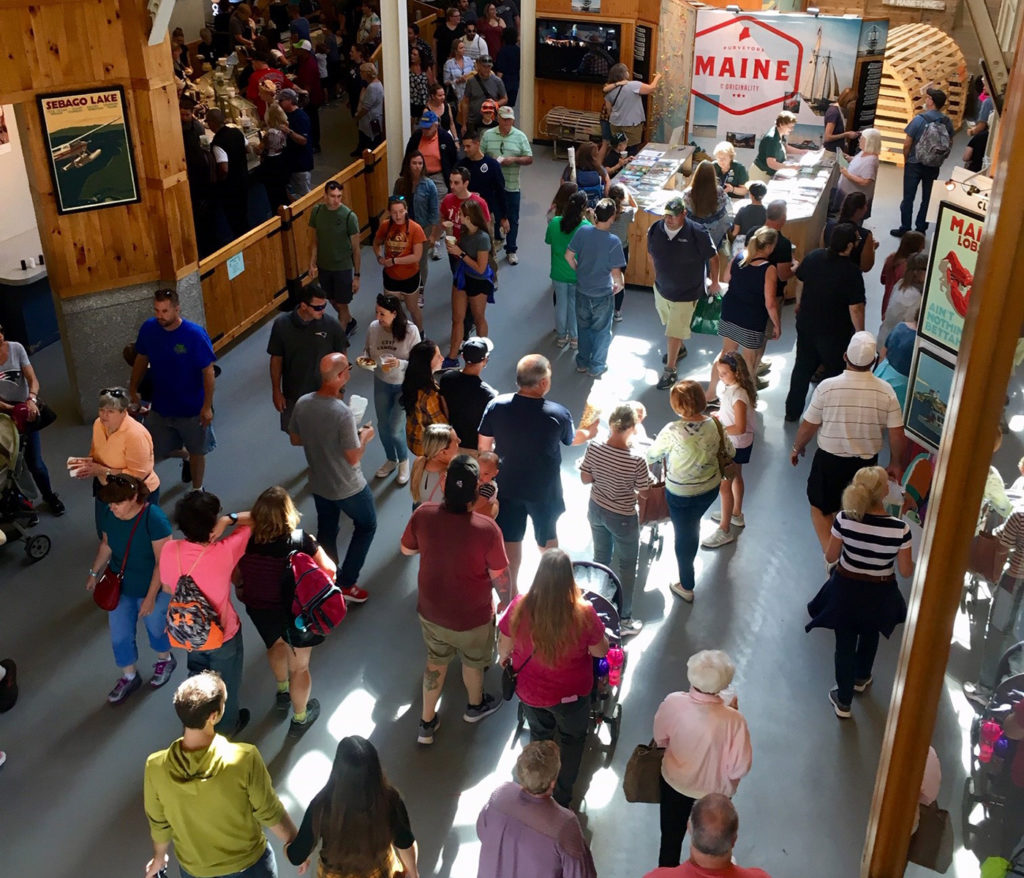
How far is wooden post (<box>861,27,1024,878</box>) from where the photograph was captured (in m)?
1.22

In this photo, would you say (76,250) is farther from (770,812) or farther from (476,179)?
(770,812)

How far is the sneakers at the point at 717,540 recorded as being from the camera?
284 inches

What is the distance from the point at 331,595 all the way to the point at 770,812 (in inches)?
92.8

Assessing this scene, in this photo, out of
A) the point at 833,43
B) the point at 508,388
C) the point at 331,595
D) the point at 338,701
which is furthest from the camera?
the point at 833,43

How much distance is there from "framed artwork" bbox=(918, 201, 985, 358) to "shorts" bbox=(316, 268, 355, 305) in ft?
17.2

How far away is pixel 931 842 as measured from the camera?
1.59 meters

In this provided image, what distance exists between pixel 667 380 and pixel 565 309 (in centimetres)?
119

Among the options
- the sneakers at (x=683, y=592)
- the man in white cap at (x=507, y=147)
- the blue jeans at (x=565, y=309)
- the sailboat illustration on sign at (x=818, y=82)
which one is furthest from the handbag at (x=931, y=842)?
the sailboat illustration on sign at (x=818, y=82)

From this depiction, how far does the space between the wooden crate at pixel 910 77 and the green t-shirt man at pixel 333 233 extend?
31.0 ft

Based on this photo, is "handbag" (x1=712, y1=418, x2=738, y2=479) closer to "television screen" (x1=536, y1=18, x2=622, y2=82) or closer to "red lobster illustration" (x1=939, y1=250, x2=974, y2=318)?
"red lobster illustration" (x1=939, y1=250, x2=974, y2=318)

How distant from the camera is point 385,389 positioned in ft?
24.2

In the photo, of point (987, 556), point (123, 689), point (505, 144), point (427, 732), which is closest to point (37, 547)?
point (123, 689)

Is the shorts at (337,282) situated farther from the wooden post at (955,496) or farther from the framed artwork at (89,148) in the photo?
the wooden post at (955,496)

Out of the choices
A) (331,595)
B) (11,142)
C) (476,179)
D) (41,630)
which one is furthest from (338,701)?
(11,142)
